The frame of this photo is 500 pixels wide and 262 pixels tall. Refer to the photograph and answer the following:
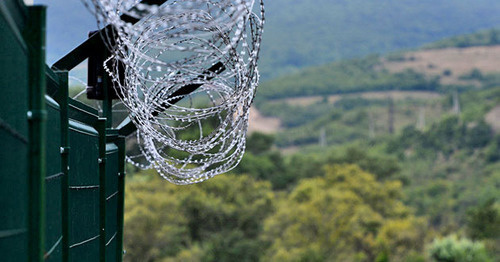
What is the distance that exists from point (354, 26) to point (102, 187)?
6564 inches

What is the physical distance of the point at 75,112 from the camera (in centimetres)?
323

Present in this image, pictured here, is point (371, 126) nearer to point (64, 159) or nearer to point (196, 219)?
point (196, 219)

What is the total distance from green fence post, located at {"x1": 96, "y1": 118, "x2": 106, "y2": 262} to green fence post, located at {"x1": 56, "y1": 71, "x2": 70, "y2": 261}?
0.66 metres

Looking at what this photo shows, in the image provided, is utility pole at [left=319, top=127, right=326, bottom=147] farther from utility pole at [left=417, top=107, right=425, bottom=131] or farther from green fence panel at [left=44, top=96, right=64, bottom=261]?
green fence panel at [left=44, top=96, right=64, bottom=261]

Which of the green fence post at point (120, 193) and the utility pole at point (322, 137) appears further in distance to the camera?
the utility pole at point (322, 137)

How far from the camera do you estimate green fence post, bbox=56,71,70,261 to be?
2.85m

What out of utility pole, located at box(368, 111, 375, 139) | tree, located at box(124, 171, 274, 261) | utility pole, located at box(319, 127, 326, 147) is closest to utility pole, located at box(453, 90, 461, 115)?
utility pole, located at box(368, 111, 375, 139)

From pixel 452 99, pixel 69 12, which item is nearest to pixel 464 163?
pixel 452 99

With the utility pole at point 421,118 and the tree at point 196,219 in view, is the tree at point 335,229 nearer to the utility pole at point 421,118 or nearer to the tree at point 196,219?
the tree at point 196,219

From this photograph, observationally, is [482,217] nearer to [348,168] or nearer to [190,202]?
[348,168]

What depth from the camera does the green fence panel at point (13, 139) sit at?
1.97m

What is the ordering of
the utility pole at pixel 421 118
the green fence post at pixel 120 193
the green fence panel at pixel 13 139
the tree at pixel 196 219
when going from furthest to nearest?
the utility pole at pixel 421 118
the tree at pixel 196 219
the green fence post at pixel 120 193
the green fence panel at pixel 13 139

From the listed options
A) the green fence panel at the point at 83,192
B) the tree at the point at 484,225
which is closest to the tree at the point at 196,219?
the tree at the point at 484,225

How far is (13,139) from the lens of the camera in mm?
1991
